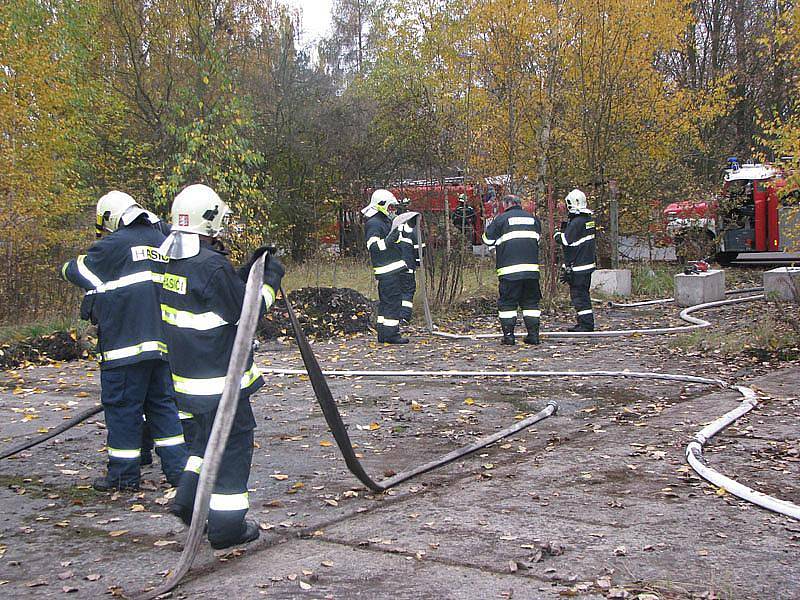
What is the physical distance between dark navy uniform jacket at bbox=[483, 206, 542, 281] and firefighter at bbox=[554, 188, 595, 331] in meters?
1.07

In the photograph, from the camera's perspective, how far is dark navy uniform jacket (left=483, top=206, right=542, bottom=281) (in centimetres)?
1209

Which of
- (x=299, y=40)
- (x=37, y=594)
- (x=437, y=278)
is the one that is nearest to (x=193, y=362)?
(x=37, y=594)

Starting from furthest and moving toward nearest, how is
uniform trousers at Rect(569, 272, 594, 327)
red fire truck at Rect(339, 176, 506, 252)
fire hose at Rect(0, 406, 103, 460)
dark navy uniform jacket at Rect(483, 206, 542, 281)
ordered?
red fire truck at Rect(339, 176, 506, 252)
uniform trousers at Rect(569, 272, 594, 327)
dark navy uniform jacket at Rect(483, 206, 542, 281)
fire hose at Rect(0, 406, 103, 460)

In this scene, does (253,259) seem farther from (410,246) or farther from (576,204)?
(410,246)

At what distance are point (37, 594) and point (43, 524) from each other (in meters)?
1.18

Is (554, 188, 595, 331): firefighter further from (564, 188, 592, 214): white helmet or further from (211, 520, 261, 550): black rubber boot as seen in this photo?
(211, 520, 261, 550): black rubber boot

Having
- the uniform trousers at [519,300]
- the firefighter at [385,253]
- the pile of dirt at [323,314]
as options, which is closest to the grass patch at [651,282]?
the pile of dirt at [323,314]

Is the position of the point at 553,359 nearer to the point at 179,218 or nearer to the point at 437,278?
the point at 437,278

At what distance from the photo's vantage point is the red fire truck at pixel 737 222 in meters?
21.1

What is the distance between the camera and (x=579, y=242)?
1317 cm

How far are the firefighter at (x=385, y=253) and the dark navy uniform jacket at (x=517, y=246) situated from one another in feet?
4.04

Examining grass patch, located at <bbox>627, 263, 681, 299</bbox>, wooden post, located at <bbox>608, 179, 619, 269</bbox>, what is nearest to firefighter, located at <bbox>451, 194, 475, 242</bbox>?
wooden post, located at <bbox>608, 179, 619, 269</bbox>

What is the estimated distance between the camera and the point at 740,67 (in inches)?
1185

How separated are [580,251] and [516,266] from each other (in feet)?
5.16
